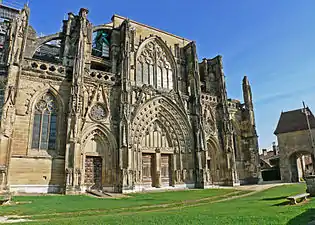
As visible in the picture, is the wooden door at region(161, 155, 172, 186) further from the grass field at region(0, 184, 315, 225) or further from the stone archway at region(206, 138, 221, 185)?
the grass field at region(0, 184, 315, 225)

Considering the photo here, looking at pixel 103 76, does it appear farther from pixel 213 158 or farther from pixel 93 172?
pixel 213 158

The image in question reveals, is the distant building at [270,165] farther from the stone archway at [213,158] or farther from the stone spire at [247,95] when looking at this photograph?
the stone archway at [213,158]

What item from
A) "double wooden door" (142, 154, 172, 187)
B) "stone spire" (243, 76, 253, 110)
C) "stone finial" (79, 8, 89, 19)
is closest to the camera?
"stone finial" (79, 8, 89, 19)

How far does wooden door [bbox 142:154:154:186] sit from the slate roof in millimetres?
Result: 19053

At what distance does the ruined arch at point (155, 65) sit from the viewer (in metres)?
25.3

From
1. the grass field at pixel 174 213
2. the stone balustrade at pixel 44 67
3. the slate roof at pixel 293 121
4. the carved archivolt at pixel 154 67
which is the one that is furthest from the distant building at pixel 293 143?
the stone balustrade at pixel 44 67

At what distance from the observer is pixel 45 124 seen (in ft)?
61.5

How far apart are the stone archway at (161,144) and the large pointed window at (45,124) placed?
638 centimetres

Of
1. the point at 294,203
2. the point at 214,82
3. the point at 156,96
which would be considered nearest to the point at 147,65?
the point at 156,96

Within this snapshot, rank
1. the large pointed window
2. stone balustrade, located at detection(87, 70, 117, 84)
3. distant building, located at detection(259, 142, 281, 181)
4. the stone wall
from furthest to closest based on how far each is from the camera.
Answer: distant building, located at detection(259, 142, 281, 181), the stone wall, stone balustrade, located at detection(87, 70, 117, 84), the large pointed window

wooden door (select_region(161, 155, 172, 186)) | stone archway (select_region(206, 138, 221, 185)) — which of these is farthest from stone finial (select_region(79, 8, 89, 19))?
stone archway (select_region(206, 138, 221, 185))

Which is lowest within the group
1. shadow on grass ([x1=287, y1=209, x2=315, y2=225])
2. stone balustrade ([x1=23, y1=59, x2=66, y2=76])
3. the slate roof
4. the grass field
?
the grass field

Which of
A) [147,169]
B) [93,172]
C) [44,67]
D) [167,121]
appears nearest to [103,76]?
[44,67]

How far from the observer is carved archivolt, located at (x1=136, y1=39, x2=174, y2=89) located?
83.3ft
